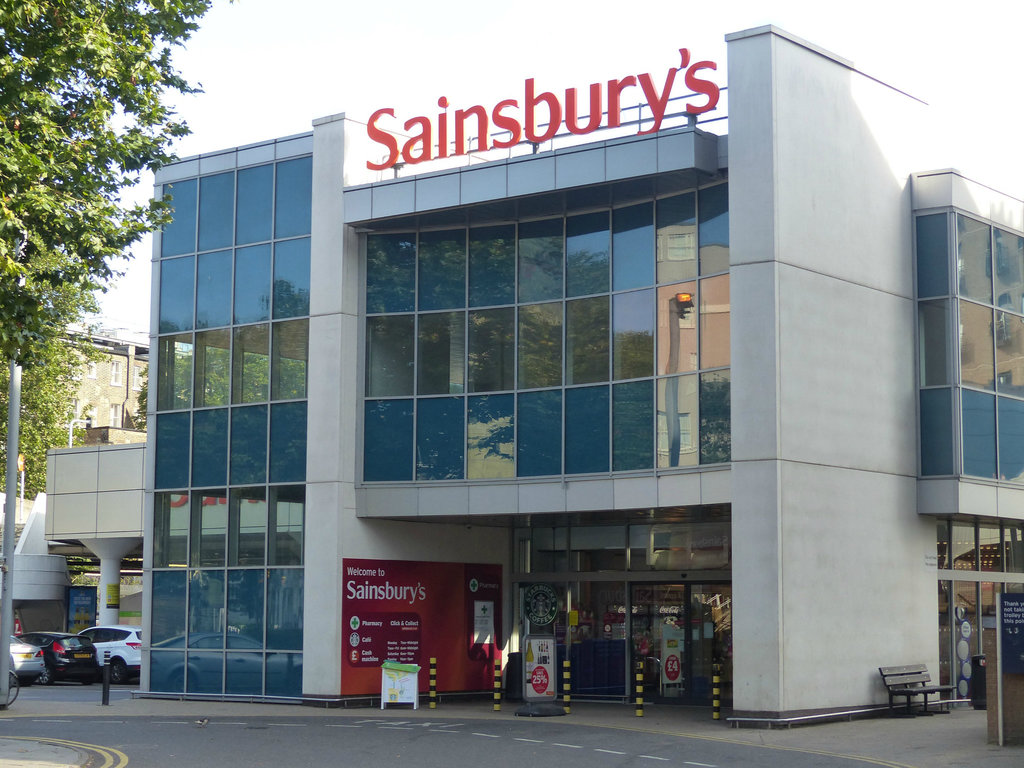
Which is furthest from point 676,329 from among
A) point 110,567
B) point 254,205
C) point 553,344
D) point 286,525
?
point 110,567

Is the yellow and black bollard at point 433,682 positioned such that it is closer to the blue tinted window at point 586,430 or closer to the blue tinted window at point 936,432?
the blue tinted window at point 586,430

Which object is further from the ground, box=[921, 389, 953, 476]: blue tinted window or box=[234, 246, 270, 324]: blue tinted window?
box=[234, 246, 270, 324]: blue tinted window

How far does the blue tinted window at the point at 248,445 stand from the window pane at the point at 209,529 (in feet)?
→ 2.24

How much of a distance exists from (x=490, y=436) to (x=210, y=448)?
625 cm

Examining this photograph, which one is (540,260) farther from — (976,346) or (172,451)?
A: (172,451)

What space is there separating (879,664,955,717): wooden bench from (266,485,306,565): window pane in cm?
1099

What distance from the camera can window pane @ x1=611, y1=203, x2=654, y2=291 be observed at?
76.9 feet

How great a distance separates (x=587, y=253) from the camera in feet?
79.7

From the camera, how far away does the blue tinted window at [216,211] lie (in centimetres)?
2741

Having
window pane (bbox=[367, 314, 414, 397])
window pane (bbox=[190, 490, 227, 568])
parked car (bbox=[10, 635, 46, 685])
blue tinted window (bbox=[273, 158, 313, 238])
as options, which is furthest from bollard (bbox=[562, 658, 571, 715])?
parked car (bbox=[10, 635, 46, 685])

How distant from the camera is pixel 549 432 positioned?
24172mm

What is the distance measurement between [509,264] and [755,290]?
5.55 m

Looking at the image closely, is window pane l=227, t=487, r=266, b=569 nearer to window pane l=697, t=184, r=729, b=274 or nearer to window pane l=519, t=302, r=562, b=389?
window pane l=519, t=302, r=562, b=389

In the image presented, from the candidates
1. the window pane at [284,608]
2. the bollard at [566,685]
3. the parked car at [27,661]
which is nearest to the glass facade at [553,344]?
the window pane at [284,608]
